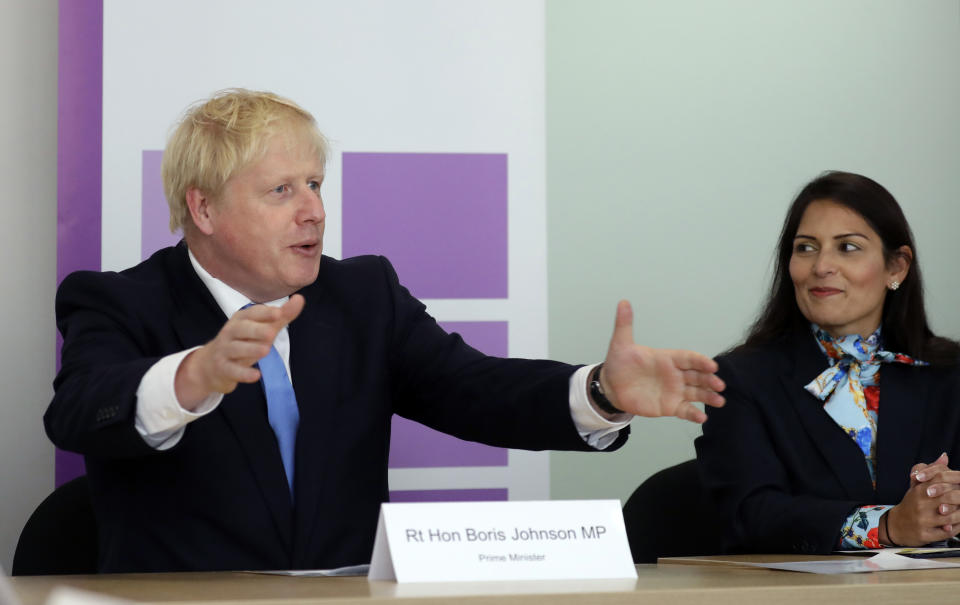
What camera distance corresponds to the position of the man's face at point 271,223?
7.00ft

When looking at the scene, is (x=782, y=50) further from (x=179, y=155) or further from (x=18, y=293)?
(x=18, y=293)

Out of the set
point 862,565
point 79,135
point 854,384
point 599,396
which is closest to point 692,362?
point 599,396

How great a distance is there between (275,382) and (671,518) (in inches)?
39.3

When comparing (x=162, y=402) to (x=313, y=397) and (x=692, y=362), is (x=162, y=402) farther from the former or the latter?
(x=692, y=362)

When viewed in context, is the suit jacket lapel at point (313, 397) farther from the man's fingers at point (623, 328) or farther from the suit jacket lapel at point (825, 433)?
the suit jacket lapel at point (825, 433)

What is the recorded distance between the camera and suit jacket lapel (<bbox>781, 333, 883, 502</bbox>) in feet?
8.23

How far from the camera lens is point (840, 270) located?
2.78m

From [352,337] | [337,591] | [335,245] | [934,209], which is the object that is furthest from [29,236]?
[934,209]

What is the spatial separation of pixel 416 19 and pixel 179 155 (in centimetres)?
93

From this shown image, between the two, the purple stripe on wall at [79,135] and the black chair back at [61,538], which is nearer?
the black chair back at [61,538]

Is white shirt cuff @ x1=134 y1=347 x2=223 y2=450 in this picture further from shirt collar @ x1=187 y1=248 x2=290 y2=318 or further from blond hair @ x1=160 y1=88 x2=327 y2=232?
blond hair @ x1=160 y1=88 x2=327 y2=232

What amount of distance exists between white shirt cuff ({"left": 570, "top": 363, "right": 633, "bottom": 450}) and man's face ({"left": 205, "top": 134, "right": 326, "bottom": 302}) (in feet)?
1.88

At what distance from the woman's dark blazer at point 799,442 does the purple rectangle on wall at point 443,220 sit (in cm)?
67

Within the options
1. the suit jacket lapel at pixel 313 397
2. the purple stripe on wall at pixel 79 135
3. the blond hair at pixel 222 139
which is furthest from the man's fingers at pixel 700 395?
the purple stripe on wall at pixel 79 135
